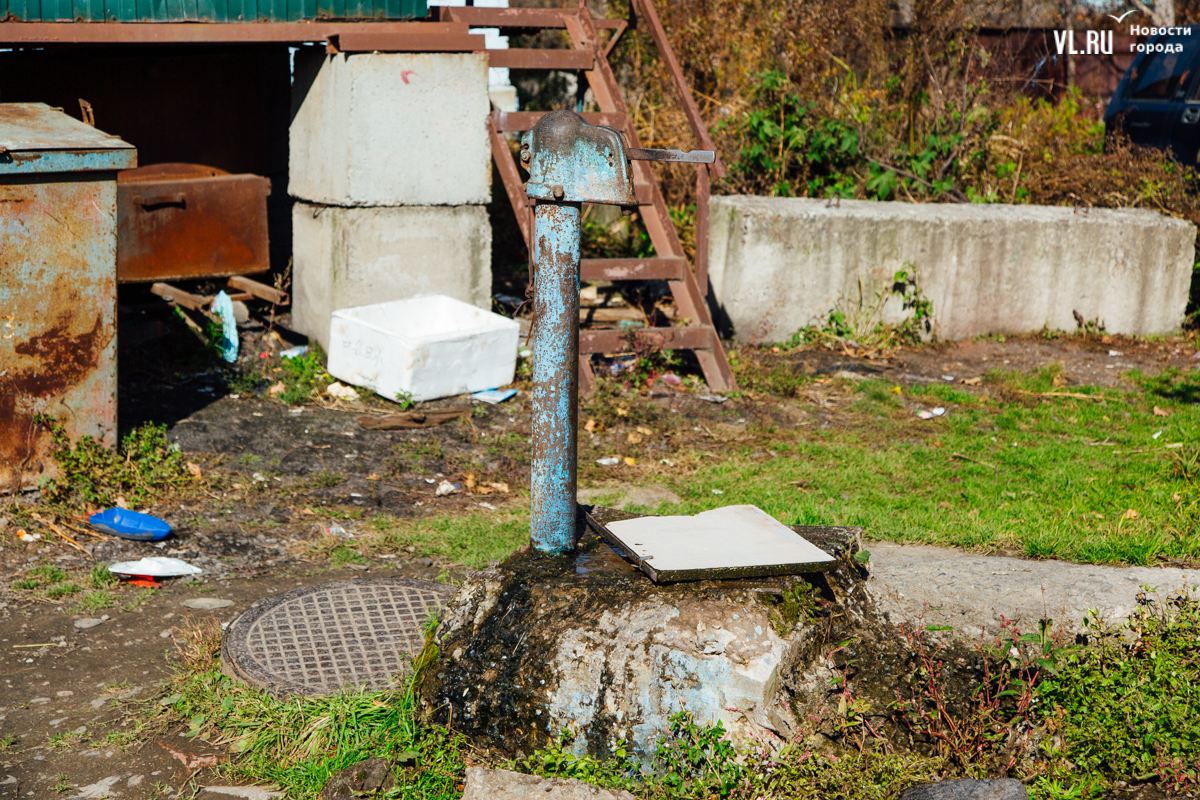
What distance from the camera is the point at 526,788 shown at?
7.95ft

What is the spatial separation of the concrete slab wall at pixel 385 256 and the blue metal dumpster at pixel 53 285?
6.15 feet

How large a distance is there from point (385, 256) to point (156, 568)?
281cm

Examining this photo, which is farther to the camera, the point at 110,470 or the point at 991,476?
the point at 991,476

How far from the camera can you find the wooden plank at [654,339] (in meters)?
6.36

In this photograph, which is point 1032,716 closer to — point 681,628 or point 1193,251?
point 681,628

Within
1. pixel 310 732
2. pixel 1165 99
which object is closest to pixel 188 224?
pixel 310 732

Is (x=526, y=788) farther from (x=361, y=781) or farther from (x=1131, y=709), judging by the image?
(x=1131, y=709)

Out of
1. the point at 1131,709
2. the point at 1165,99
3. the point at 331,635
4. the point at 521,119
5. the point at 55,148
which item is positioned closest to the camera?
the point at 1131,709

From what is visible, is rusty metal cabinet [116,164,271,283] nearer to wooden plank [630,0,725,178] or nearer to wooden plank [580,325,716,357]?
wooden plank [580,325,716,357]

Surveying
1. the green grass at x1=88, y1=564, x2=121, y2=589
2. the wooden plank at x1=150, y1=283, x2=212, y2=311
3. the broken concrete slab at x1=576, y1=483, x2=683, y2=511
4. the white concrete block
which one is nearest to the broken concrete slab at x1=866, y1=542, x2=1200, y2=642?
the broken concrete slab at x1=576, y1=483, x2=683, y2=511

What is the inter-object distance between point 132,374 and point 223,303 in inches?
29.4

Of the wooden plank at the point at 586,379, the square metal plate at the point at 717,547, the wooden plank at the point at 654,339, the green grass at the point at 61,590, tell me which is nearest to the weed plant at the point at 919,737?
the square metal plate at the point at 717,547

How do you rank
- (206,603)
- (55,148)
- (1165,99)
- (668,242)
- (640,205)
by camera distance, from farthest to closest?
(1165,99) < (668,242) < (640,205) < (55,148) < (206,603)

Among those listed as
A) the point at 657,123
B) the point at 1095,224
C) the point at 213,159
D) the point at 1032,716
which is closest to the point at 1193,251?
the point at 1095,224
